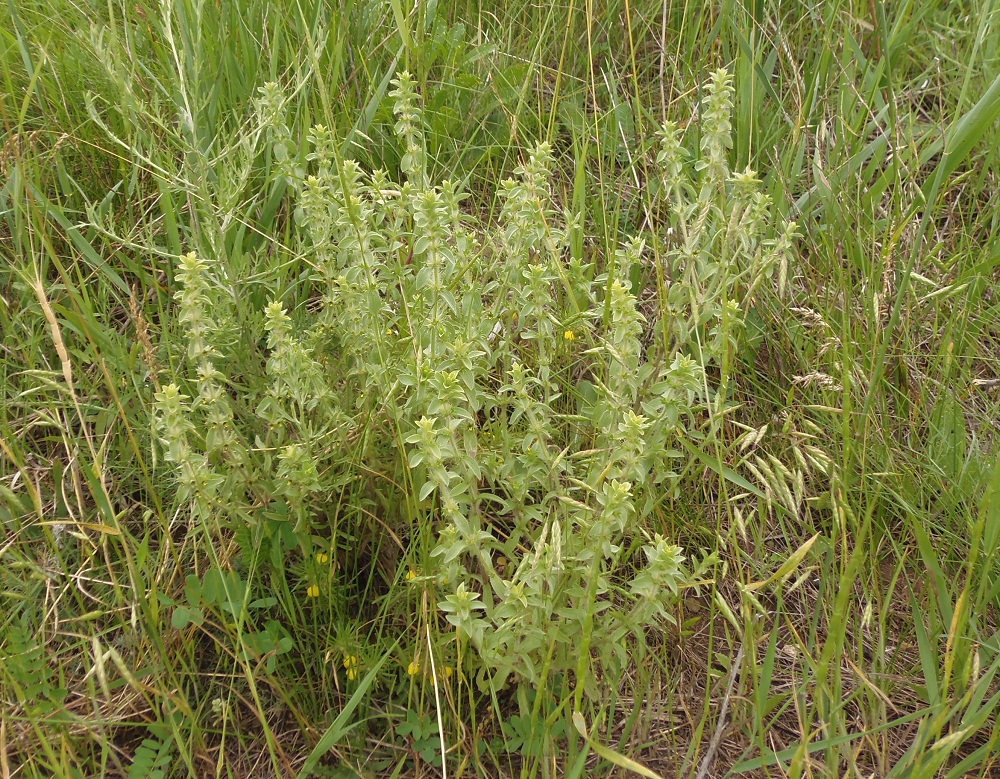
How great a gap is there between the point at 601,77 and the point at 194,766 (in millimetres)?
2177

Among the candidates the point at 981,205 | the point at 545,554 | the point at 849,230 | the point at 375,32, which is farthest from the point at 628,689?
the point at 375,32

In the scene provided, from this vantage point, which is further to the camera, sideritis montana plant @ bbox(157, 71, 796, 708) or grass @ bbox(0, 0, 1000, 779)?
grass @ bbox(0, 0, 1000, 779)

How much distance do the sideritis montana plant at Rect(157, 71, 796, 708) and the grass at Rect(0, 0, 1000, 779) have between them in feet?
0.13

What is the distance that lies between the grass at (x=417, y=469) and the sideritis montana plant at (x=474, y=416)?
1.6 inches

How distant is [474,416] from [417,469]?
0.22 meters

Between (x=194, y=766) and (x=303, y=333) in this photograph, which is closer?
(x=194, y=766)

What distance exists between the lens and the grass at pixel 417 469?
68.0 inches

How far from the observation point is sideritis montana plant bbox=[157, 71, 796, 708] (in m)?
1.61

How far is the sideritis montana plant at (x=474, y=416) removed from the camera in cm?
161

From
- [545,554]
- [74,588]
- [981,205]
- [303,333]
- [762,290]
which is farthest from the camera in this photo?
[981,205]

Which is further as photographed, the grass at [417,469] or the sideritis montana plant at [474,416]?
the grass at [417,469]

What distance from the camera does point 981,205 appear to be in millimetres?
2633

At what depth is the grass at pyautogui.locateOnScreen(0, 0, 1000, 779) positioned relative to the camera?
5.66 feet

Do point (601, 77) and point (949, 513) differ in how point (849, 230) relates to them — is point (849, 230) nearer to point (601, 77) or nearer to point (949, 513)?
point (949, 513)
